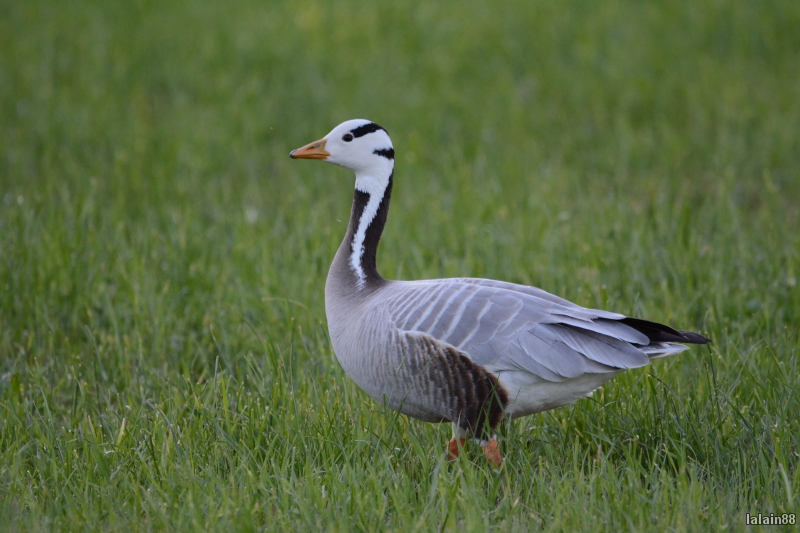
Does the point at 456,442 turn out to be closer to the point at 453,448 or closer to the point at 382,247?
the point at 453,448

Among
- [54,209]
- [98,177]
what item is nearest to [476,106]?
[98,177]

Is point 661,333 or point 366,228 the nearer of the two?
point 661,333

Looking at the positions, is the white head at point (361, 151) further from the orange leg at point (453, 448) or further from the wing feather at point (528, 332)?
the orange leg at point (453, 448)

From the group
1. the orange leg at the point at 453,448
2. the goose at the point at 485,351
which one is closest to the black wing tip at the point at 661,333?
the goose at the point at 485,351

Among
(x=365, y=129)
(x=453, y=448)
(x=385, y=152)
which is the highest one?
(x=365, y=129)

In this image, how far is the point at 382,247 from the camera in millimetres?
6395

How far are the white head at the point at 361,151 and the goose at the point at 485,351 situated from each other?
704 millimetres

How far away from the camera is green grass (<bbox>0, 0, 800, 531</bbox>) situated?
3482mm

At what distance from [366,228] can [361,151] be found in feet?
1.37

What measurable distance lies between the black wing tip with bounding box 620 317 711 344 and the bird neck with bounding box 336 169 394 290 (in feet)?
4.45

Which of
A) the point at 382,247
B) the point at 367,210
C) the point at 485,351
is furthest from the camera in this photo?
the point at 382,247

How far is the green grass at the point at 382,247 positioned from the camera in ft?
11.4

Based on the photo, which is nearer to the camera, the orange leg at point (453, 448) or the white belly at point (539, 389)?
the white belly at point (539, 389)

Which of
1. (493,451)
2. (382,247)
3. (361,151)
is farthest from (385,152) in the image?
(382,247)
